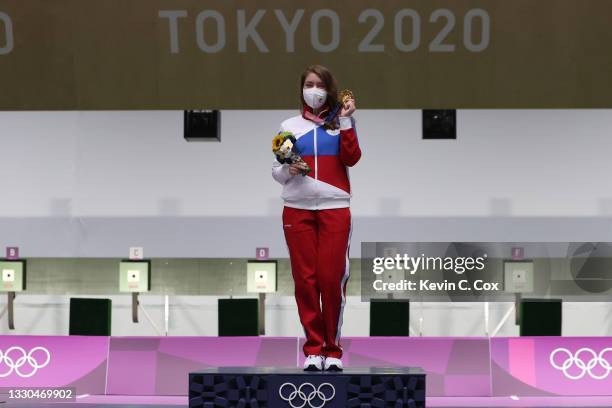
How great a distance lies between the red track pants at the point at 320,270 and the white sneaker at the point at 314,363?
0.13 feet

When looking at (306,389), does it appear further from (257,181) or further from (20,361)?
(257,181)

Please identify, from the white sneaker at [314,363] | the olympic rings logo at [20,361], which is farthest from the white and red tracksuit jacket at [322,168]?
the olympic rings logo at [20,361]

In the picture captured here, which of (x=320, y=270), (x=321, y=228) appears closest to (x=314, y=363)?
(x=320, y=270)

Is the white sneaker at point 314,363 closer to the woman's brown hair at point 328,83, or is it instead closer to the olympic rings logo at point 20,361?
the woman's brown hair at point 328,83

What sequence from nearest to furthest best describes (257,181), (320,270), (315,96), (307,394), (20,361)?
(307,394) < (320,270) < (315,96) < (20,361) < (257,181)

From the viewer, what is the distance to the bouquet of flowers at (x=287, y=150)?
483 centimetres

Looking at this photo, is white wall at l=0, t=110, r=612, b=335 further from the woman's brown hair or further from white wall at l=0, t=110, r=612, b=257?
the woman's brown hair

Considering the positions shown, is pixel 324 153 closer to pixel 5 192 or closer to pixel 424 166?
pixel 424 166

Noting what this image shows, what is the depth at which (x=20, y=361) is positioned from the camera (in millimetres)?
8719

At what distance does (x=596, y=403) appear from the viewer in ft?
26.7

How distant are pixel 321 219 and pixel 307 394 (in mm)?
960

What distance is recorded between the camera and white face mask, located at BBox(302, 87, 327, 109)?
4.97m

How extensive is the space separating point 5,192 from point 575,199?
8.76 metres

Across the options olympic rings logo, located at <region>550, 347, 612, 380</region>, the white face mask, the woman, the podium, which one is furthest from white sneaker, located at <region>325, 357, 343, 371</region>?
olympic rings logo, located at <region>550, 347, 612, 380</region>
